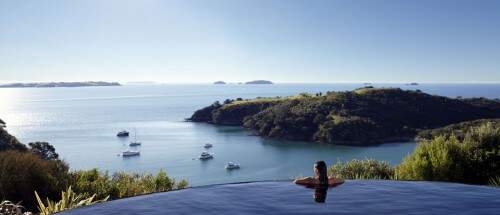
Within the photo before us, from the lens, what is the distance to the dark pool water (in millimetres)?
9461

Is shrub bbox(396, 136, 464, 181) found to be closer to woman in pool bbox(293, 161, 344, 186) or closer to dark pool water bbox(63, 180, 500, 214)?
dark pool water bbox(63, 180, 500, 214)

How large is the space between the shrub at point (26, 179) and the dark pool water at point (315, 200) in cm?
426

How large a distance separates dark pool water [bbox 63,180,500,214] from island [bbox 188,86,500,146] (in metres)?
106

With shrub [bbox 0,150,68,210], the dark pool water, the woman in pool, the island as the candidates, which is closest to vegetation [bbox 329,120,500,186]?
the dark pool water

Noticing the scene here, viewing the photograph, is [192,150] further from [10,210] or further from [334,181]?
[10,210]

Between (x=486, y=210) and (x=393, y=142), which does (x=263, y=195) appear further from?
(x=393, y=142)

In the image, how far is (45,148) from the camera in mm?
69438

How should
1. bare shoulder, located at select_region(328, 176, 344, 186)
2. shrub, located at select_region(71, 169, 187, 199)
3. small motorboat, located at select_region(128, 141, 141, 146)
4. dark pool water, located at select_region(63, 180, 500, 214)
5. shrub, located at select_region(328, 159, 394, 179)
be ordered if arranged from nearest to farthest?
dark pool water, located at select_region(63, 180, 500, 214) → bare shoulder, located at select_region(328, 176, 344, 186) → shrub, located at select_region(71, 169, 187, 199) → shrub, located at select_region(328, 159, 394, 179) → small motorboat, located at select_region(128, 141, 141, 146)

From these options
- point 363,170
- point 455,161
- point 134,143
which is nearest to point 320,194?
point 455,161

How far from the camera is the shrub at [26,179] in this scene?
43.5 ft

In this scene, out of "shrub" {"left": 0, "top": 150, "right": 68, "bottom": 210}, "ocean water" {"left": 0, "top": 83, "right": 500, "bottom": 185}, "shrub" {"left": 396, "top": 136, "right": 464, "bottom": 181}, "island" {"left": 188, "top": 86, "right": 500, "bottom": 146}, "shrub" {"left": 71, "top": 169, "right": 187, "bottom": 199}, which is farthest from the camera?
"island" {"left": 188, "top": 86, "right": 500, "bottom": 146}

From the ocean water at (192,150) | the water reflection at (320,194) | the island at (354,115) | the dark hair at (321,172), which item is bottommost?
the ocean water at (192,150)

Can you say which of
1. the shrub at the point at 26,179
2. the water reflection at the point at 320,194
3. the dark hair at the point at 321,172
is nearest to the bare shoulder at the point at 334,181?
the dark hair at the point at 321,172

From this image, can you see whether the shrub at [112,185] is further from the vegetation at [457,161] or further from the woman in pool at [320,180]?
the vegetation at [457,161]
